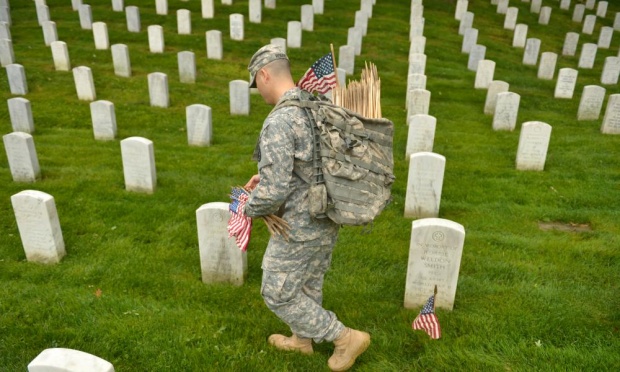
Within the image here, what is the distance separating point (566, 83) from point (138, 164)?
1149 centimetres

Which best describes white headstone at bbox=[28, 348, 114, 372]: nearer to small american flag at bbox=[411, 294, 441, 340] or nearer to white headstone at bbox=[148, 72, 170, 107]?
small american flag at bbox=[411, 294, 441, 340]

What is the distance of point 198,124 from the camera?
28.9ft

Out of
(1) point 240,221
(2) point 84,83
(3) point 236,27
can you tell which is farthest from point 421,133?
(3) point 236,27

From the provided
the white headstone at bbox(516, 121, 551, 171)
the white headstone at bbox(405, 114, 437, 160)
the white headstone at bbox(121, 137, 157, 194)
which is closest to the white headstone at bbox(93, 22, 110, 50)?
the white headstone at bbox(121, 137, 157, 194)

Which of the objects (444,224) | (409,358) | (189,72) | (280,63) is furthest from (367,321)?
(189,72)

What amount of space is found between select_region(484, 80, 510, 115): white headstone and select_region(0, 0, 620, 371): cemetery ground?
0.27m

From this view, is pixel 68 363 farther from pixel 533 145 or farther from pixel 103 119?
pixel 103 119

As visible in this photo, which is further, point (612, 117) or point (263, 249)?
point (612, 117)

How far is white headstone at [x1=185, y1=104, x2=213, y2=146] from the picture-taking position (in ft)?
28.3

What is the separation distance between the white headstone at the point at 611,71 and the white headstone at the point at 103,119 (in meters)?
14.1

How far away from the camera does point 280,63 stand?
2906mm

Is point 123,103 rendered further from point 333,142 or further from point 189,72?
point 333,142

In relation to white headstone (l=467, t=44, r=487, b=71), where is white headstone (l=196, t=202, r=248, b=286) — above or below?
below

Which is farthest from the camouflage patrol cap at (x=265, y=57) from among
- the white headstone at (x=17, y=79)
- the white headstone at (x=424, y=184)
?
the white headstone at (x=17, y=79)
